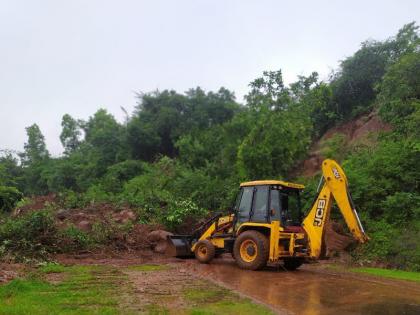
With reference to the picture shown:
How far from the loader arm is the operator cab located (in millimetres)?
717

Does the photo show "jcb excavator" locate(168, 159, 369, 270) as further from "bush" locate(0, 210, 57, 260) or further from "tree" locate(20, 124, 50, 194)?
"tree" locate(20, 124, 50, 194)

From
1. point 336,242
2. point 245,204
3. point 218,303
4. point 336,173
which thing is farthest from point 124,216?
point 218,303

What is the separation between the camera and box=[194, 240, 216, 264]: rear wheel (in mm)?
14156

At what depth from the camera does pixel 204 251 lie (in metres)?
14.4

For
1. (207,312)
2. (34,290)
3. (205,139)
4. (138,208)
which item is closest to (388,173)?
(138,208)

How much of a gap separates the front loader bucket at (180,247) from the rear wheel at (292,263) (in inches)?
134

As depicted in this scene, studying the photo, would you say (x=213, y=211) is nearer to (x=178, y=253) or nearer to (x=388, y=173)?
(x=178, y=253)

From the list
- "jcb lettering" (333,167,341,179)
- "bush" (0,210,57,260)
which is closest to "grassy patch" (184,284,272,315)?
"jcb lettering" (333,167,341,179)

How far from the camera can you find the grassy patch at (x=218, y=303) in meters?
7.43

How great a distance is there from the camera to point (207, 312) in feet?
23.7

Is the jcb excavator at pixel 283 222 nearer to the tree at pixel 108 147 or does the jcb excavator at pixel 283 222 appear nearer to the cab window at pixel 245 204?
the cab window at pixel 245 204

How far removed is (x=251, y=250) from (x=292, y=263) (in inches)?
55.9

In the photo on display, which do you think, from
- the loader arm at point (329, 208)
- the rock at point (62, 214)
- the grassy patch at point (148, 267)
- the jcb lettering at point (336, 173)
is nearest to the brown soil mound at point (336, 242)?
the loader arm at point (329, 208)

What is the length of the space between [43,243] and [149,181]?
14.7 meters
